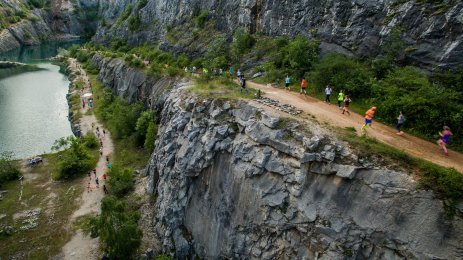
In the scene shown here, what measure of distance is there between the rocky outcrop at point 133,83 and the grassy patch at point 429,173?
1191 inches

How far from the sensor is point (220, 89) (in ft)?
100

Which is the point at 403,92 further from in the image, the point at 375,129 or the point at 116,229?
the point at 116,229

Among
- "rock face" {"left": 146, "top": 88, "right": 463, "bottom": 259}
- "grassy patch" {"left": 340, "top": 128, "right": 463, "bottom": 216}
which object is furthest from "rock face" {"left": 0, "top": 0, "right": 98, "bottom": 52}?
"grassy patch" {"left": 340, "top": 128, "right": 463, "bottom": 216}

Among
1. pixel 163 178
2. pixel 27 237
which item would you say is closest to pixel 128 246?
pixel 163 178

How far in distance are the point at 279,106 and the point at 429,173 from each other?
11.4 meters

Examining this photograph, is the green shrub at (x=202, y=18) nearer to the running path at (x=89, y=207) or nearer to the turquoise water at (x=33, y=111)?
the running path at (x=89, y=207)

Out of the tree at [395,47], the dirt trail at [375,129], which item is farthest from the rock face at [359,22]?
the dirt trail at [375,129]

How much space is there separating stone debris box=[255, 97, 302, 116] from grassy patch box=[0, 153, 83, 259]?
22850 millimetres

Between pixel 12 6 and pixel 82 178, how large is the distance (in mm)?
130706

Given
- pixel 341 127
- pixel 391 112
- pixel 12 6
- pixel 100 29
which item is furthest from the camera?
pixel 12 6

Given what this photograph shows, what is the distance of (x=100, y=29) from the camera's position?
106938 millimetres

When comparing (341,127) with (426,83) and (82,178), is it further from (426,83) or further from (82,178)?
(82,178)

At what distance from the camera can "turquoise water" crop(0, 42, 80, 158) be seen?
50.6 meters

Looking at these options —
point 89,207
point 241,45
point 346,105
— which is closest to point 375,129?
point 346,105
